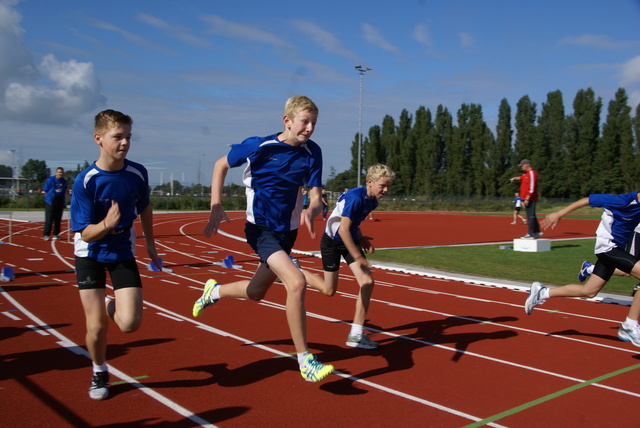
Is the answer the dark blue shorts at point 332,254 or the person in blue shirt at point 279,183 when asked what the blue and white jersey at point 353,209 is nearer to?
the dark blue shorts at point 332,254

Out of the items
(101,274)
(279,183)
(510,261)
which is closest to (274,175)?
(279,183)

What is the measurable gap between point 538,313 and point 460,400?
142 inches

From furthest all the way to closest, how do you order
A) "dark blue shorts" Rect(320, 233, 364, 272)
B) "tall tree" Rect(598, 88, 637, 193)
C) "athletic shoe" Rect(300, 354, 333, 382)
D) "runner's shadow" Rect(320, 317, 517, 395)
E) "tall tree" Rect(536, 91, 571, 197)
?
"tall tree" Rect(536, 91, 571, 197), "tall tree" Rect(598, 88, 637, 193), "dark blue shorts" Rect(320, 233, 364, 272), "runner's shadow" Rect(320, 317, 517, 395), "athletic shoe" Rect(300, 354, 333, 382)

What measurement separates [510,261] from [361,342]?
25.9 ft

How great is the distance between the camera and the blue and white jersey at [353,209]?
512 cm

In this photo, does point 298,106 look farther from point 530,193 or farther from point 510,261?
point 530,193

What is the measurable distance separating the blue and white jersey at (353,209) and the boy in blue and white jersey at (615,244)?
188 cm

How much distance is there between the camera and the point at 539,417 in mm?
3574

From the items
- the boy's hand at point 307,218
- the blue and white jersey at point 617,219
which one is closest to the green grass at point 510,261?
the blue and white jersey at point 617,219

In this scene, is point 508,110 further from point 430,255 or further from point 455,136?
point 430,255

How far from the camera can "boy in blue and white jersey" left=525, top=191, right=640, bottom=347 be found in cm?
543

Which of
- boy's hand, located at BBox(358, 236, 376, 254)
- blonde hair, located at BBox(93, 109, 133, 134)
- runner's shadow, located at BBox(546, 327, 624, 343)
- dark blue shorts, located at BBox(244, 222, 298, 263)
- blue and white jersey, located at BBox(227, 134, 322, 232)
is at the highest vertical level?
blonde hair, located at BBox(93, 109, 133, 134)

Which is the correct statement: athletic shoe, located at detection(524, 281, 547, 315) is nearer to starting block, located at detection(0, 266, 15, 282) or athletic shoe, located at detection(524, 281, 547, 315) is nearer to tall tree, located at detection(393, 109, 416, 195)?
starting block, located at detection(0, 266, 15, 282)

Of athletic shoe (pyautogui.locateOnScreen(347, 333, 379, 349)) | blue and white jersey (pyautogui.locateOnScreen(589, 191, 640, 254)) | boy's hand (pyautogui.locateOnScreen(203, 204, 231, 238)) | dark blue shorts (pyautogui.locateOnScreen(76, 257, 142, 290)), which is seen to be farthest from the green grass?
dark blue shorts (pyautogui.locateOnScreen(76, 257, 142, 290))
